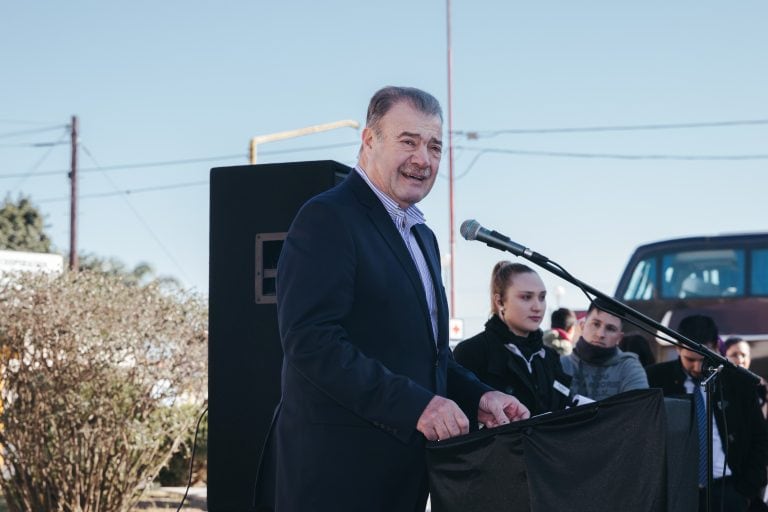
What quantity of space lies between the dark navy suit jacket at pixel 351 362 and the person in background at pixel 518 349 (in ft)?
6.50

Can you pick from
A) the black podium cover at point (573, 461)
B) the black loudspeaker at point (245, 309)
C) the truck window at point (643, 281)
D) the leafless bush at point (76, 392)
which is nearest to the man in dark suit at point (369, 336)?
the black podium cover at point (573, 461)

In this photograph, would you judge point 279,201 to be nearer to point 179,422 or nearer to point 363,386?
point 363,386

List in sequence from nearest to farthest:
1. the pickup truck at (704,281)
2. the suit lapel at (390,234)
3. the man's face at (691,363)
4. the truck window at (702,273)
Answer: the suit lapel at (390,234) → the man's face at (691,363) → the pickup truck at (704,281) → the truck window at (702,273)

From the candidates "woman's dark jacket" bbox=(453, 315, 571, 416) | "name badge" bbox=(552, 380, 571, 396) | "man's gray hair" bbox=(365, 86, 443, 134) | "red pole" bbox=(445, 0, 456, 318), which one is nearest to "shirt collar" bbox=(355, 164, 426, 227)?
"man's gray hair" bbox=(365, 86, 443, 134)

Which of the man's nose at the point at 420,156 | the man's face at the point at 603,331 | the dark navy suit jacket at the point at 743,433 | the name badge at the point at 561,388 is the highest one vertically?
the man's nose at the point at 420,156

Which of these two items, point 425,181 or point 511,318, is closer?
point 425,181

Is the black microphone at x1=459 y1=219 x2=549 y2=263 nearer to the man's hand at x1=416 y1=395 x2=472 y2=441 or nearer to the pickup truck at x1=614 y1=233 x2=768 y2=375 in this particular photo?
the man's hand at x1=416 y1=395 x2=472 y2=441

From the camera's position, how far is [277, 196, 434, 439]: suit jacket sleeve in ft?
8.67

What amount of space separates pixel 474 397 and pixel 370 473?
470mm

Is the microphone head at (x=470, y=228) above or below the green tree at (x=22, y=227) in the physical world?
below

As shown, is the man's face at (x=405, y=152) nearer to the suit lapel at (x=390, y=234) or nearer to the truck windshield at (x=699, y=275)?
the suit lapel at (x=390, y=234)

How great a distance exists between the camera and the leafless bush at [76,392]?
8.31 m

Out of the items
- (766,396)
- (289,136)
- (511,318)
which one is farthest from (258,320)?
(289,136)

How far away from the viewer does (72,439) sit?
27.5ft
